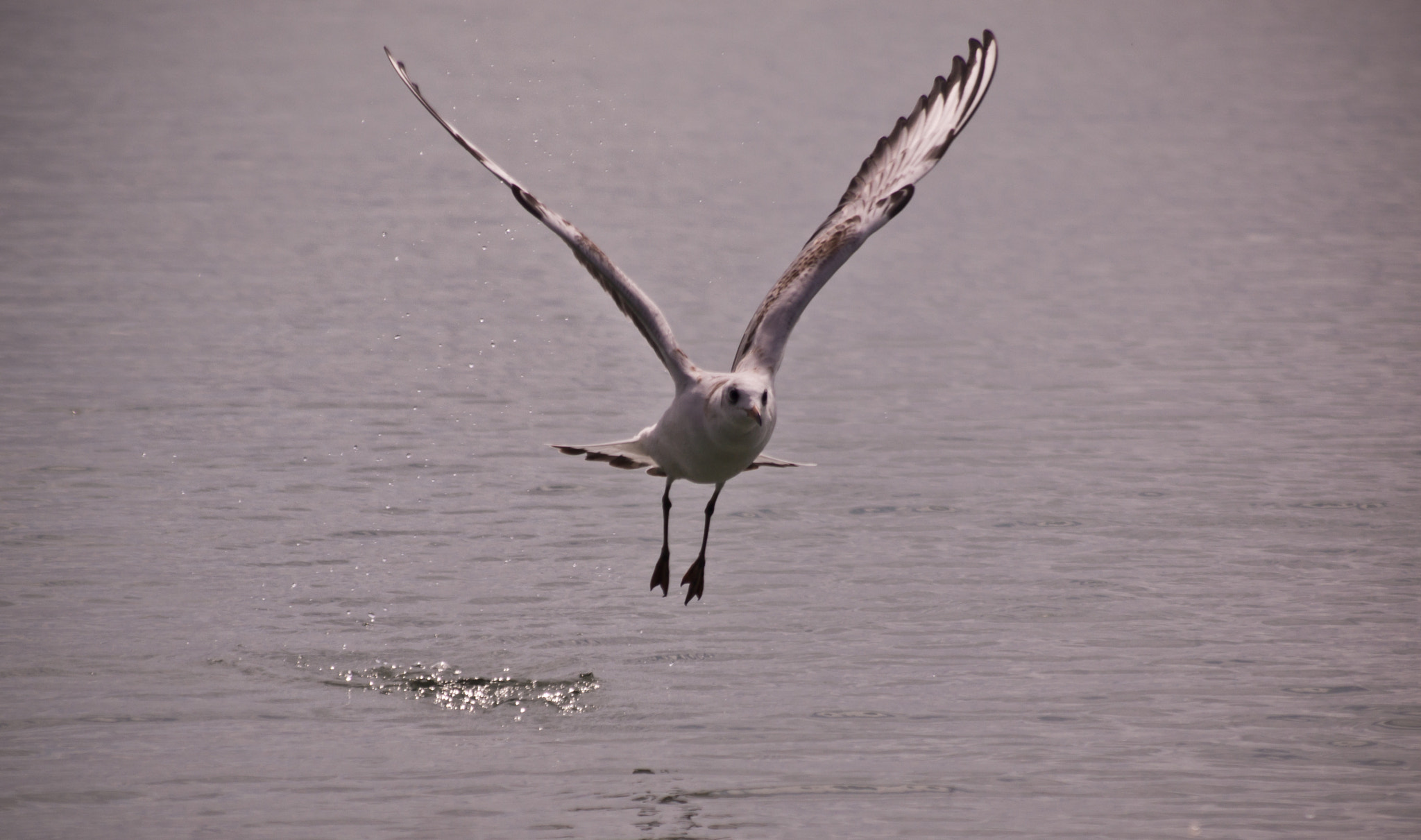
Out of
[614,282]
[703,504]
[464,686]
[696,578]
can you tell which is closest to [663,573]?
[696,578]

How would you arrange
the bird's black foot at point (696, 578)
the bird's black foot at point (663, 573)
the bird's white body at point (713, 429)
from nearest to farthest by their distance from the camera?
the bird's white body at point (713, 429), the bird's black foot at point (696, 578), the bird's black foot at point (663, 573)

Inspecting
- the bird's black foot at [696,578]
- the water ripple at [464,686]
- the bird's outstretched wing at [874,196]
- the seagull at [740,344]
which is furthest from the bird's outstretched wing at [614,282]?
the water ripple at [464,686]

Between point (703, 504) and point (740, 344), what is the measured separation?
3107 mm

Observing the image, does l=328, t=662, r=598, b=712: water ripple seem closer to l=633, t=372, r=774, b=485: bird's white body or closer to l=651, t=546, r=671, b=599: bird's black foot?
l=651, t=546, r=671, b=599: bird's black foot

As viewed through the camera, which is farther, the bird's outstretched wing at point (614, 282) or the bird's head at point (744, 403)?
the bird's outstretched wing at point (614, 282)

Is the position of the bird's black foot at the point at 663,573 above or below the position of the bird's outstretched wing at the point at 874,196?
below

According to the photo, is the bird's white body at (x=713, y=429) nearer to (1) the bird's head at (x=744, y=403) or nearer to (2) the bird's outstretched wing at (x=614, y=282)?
(1) the bird's head at (x=744, y=403)

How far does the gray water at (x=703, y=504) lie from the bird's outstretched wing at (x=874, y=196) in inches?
74.1

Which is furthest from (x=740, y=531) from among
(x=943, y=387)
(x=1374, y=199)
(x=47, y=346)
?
(x=1374, y=199)

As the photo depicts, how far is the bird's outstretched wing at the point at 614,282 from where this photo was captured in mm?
11078

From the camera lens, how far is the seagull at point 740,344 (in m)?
11.1

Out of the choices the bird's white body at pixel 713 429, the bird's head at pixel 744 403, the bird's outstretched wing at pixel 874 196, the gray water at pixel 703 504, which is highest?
the bird's outstretched wing at pixel 874 196

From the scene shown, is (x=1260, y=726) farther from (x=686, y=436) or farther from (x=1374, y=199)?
(x=1374, y=199)

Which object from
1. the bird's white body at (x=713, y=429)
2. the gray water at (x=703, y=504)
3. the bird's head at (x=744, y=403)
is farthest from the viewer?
the bird's white body at (x=713, y=429)
